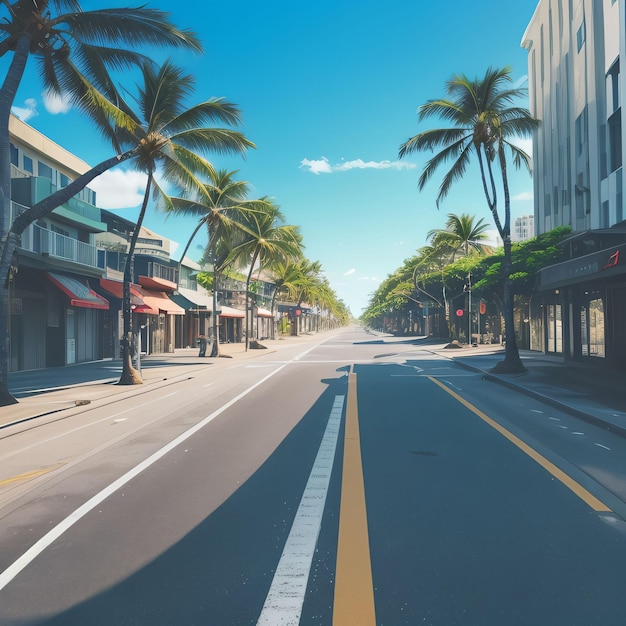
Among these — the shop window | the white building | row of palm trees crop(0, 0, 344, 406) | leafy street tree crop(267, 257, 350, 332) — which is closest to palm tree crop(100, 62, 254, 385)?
row of palm trees crop(0, 0, 344, 406)

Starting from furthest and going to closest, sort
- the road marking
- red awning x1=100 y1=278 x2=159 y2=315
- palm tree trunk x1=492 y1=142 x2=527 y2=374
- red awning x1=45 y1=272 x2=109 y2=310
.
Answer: red awning x1=100 y1=278 x2=159 y2=315
red awning x1=45 y1=272 x2=109 y2=310
palm tree trunk x1=492 y1=142 x2=527 y2=374
the road marking

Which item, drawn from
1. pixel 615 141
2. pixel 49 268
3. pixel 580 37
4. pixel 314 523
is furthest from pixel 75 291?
pixel 580 37

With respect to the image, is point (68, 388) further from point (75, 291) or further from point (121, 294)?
point (121, 294)

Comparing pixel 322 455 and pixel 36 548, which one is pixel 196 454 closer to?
pixel 322 455

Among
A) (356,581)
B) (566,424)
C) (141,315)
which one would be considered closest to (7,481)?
(356,581)

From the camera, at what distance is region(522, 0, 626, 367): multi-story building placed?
20.0 meters

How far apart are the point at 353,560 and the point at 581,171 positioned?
30562 millimetres

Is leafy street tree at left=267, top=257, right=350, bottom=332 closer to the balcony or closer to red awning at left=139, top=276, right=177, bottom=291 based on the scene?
red awning at left=139, top=276, right=177, bottom=291

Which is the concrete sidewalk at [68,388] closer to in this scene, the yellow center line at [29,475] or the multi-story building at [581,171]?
the yellow center line at [29,475]

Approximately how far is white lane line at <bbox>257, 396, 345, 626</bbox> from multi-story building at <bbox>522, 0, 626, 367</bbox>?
11726 mm

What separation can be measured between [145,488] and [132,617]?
274 centimetres

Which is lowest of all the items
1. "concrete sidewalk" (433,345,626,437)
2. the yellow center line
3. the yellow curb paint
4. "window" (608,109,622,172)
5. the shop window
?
the yellow center line

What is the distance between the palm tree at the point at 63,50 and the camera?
1248 cm

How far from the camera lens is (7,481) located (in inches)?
253
